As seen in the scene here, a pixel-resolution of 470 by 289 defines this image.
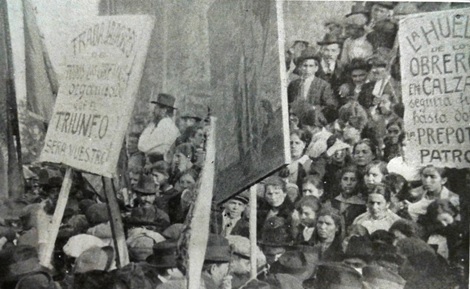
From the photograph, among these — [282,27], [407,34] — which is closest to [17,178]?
[282,27]

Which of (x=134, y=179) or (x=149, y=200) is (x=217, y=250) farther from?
(x=134, y=179)

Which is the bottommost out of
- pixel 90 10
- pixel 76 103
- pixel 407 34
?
pixel 76 103

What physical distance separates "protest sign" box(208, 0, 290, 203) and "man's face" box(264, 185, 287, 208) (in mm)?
89

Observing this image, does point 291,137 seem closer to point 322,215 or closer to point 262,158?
point 262,158

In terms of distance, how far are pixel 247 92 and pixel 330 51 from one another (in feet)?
1.68

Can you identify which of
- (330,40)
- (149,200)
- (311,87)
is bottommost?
(149,200)

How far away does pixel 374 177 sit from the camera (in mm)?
3303

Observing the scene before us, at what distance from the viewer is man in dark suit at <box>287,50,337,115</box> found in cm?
334

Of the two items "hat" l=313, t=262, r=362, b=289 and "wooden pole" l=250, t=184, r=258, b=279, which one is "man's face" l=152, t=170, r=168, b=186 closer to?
"wooden pole" l=250, t=184, r=258, b=279

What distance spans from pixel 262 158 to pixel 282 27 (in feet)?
2.40

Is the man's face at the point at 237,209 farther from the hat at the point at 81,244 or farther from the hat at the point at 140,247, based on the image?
the hat at the point at 81,244

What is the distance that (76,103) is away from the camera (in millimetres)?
3494

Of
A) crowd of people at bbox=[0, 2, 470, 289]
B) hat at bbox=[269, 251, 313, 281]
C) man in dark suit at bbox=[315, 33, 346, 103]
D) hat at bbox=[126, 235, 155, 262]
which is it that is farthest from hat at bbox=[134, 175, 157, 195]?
man in dark suit at bbox=[315, 33, 346, 103]

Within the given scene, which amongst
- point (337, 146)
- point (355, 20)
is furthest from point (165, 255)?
point (355, 20)
